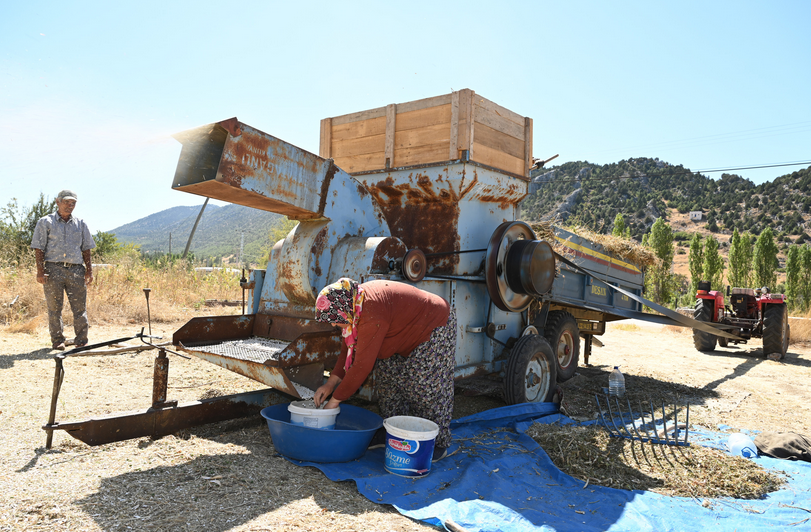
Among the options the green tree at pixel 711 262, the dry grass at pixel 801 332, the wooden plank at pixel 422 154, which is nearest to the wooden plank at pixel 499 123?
the wooden plank at pixel 422 154

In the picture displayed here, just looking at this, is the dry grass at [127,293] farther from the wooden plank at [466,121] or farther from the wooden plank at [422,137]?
the wooden plank at [466,121]

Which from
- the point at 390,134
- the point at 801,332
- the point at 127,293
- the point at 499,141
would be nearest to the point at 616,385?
the point at 499,141

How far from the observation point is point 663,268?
74.2 ft

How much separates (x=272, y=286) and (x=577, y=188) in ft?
201

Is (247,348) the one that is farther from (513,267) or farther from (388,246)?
(513,267)

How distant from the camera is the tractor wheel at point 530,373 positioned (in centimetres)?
497

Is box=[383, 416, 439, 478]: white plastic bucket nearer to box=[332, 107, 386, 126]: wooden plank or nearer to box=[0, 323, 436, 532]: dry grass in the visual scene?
box=[0, 323, 436, 532]: dry grass

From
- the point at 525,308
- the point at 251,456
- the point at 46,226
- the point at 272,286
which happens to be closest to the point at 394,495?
the point at 251,456

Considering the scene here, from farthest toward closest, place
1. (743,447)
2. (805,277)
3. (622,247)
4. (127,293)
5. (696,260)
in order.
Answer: (696,260)
(805,277)
(127,293)
(622,247)
(743,447)

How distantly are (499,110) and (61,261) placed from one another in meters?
5.30

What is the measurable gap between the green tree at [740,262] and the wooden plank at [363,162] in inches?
953

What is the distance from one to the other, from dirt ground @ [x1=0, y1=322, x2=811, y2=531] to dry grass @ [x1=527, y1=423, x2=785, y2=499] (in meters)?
1.18

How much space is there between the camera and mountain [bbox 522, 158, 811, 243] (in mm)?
53656

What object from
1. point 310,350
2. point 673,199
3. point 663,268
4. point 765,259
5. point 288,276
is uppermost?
point 673,199
